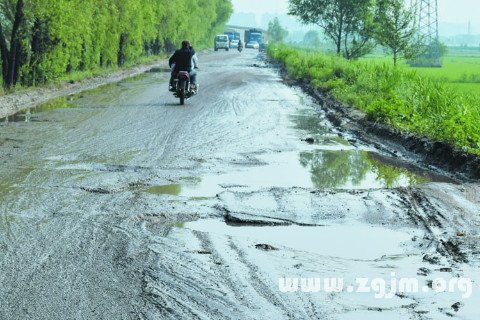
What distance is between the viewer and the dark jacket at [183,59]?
23.3 m

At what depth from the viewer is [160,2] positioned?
54.6m

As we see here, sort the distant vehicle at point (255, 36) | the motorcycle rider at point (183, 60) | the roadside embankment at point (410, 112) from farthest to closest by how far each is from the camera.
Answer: the distant vehicle at point (255, 36) → the motorcycle rider at point (183, 60) → the roadside embankment at point (410, 112)

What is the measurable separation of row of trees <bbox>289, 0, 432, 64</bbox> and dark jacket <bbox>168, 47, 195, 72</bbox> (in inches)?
687

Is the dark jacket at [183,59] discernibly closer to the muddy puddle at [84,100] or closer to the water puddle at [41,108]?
the muddy puddle at [84,100]

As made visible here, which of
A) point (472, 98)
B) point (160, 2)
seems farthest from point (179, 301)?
point (160, 2)

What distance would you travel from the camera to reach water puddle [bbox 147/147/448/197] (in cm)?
1084

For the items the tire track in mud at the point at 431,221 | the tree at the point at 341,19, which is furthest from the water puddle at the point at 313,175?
the tree at the point at 341,19

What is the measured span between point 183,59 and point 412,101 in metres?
7.56

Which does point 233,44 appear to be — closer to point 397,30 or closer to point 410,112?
point 397,30

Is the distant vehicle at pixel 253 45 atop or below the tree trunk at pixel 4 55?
atop

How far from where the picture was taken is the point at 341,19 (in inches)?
1833

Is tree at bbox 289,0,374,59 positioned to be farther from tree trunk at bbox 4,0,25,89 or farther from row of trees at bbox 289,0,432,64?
tree trunk at bbox 4,0,25,89

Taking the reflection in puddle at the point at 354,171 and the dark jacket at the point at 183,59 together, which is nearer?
the reflection in puddle at the point at 354,171

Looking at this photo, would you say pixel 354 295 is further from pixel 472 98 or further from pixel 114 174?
pixel 472 98
